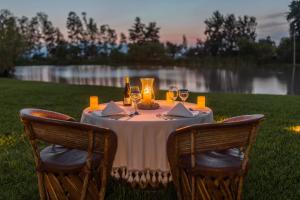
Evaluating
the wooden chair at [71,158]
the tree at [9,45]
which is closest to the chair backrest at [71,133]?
the wooden chair at [71,158]

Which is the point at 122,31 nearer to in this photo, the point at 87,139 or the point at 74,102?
the point at 74,102

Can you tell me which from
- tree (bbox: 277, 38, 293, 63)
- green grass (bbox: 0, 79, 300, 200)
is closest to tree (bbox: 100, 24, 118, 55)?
tree (bbox: 277, 38, 293, 63)

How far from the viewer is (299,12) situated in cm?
6450

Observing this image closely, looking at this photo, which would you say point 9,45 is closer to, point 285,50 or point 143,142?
point 143,142

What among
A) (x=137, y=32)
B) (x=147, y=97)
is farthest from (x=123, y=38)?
(x=147, y=97)

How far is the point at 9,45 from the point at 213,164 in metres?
36.0

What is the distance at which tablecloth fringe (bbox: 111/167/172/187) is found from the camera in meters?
3.10

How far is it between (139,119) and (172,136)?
55 centimetres

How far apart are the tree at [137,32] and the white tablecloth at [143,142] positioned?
75432mm

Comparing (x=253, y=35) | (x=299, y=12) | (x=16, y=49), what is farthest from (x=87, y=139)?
(x=253, y=35)

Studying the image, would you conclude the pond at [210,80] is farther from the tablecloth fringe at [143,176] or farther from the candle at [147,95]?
the tablecloth fringe at [143,176]

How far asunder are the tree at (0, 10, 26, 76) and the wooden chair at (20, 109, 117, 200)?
1290 inches

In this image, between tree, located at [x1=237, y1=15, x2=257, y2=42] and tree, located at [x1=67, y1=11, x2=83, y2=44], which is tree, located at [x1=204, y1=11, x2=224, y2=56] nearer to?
tree, located at [x1=237, y1=15, x2=257, y2=42]

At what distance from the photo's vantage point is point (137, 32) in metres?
78.1
